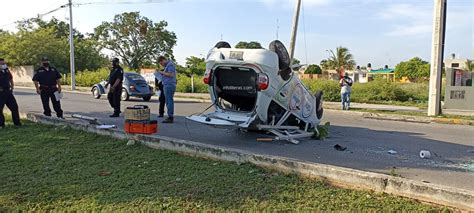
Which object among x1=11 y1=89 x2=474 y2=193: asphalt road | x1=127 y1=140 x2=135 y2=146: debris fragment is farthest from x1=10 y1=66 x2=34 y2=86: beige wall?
x1=127 y1=140 x2=135 y2=146: debris fragment

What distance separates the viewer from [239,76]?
781 cm

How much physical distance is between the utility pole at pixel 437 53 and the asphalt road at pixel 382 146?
232 centimetres

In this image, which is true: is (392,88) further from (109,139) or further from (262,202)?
(262,202)

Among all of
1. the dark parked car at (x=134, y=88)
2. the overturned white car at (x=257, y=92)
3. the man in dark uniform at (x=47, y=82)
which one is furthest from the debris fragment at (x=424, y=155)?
the dark parked car at (x=134, y=88)

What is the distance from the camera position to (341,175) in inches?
195

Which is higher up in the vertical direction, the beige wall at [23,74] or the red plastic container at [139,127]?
the beige wall at [23,74]

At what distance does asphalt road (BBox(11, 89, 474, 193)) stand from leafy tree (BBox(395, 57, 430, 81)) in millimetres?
45380

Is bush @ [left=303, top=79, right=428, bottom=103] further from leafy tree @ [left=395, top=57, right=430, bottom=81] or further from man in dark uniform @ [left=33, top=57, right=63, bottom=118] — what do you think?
leafy tree @ [left=395, top=57, right=430, bottom=81]

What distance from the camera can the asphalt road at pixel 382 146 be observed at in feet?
19.6

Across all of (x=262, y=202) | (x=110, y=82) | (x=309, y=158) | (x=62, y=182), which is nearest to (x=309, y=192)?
(x=262, y=202)

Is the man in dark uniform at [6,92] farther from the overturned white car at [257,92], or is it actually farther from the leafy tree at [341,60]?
the leafy tree at [341,60]

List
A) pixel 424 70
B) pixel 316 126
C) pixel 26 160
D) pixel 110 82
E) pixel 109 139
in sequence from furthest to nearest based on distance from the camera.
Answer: pixel 424 70, pixel 110 82, pixel 316 126, pixel 109 139, pixel 26 160

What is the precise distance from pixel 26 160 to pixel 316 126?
5.47 m

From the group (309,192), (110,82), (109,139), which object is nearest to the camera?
(309,192)
